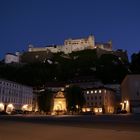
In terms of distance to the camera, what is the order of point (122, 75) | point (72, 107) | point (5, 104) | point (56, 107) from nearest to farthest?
point (72, 107)
point (5, 104)
point (56, 107)
point (122, 75)

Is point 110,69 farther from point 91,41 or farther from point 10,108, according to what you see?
point 10,108

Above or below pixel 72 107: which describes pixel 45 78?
above

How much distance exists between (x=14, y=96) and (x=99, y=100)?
1030 inches

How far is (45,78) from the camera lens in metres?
125

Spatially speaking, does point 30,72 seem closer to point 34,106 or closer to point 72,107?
point 34,106

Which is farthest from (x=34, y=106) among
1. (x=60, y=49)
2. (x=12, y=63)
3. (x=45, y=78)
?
(x=60, y=49)

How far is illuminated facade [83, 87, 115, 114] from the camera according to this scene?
8075 cm

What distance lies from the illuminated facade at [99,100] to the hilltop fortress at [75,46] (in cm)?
6791

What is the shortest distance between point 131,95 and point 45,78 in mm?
67300

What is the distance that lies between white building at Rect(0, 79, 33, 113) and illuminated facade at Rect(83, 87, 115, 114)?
62.7 feet

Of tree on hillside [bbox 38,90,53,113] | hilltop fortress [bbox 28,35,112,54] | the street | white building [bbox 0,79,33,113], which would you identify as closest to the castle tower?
hilltop fortress [bbox 28,35,112,54]

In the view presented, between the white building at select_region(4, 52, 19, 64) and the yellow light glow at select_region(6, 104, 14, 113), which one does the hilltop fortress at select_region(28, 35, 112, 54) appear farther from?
the yellow light glow at select_region(6, 104, 14, 113)

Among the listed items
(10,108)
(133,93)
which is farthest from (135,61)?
(10,108)

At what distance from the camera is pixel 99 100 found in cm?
8250
